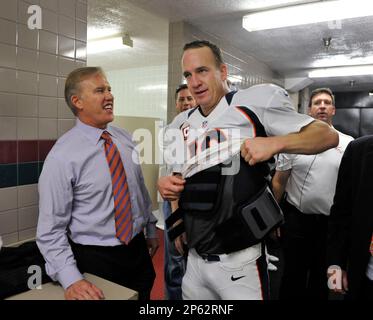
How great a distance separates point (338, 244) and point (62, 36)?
213cm

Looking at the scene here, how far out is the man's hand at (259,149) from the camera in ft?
3.54

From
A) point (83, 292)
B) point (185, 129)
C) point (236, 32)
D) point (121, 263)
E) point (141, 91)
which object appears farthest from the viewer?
point (141, 91)

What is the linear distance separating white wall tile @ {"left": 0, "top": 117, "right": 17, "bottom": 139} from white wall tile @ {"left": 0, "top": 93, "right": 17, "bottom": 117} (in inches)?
1.2

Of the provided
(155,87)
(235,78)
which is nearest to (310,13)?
(235,78)

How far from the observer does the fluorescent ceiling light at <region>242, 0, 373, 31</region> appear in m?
3.11

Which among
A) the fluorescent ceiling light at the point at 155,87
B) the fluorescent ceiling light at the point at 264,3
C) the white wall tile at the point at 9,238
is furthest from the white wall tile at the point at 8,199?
the fluorescent ceiling light at the point at 155,87

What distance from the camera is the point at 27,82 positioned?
2049 mm

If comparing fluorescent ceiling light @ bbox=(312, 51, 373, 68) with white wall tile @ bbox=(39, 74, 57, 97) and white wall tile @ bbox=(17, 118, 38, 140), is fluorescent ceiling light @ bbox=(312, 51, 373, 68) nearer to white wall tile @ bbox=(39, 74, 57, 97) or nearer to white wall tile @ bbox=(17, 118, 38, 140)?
white wall tile @ bbox=(39, 74, 57, 97)

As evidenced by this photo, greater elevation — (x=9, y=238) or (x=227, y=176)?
(x=227, y=176)

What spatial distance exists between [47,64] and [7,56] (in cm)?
28

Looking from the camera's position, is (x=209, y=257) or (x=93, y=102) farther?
(x=93, y=102)

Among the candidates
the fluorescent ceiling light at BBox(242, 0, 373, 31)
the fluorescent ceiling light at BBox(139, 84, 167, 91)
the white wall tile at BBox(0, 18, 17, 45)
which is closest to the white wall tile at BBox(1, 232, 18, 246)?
the white wall tile at BBox(0, 18, 17, 45)

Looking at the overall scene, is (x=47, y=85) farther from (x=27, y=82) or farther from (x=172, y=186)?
(x=172, y=186)

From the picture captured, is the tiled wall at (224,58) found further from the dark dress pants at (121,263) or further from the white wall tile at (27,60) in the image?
the dark dress pants at (121,263)
